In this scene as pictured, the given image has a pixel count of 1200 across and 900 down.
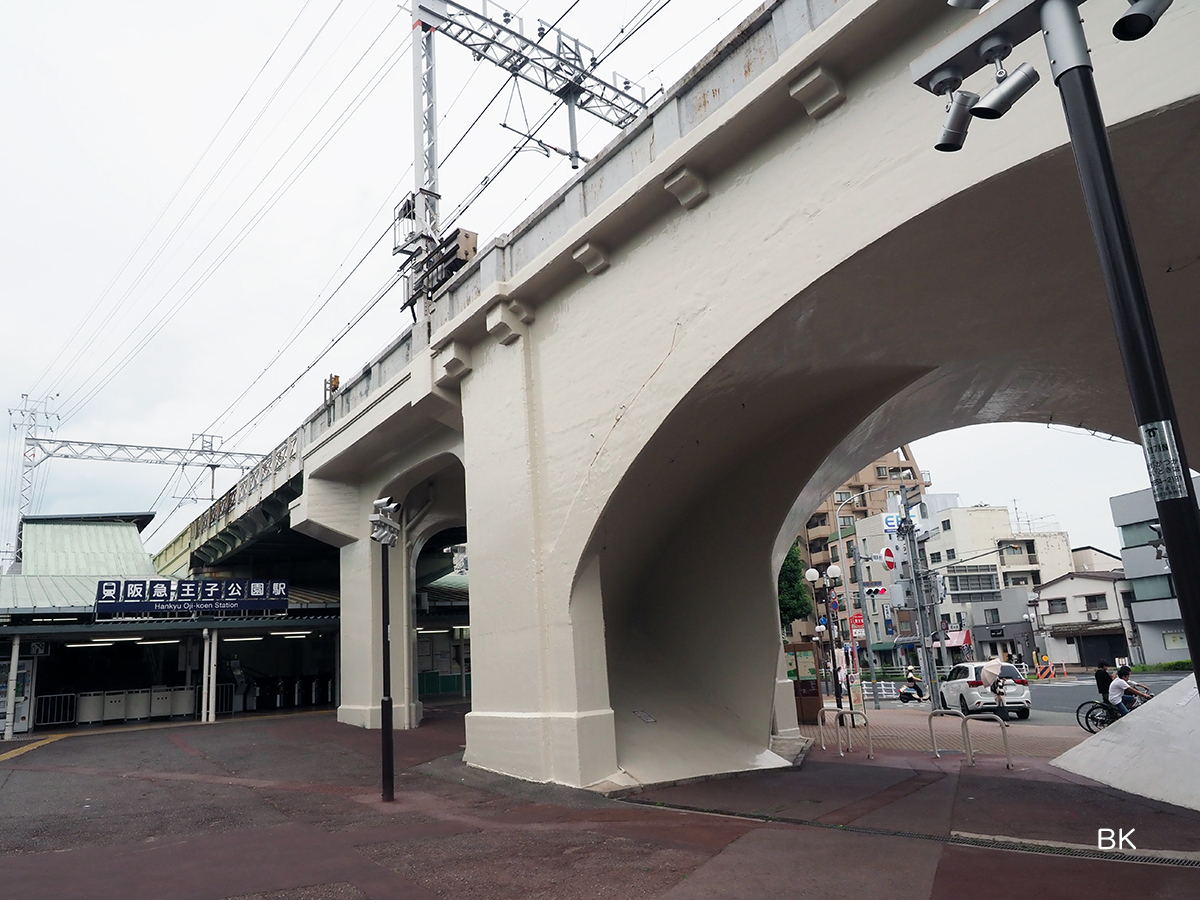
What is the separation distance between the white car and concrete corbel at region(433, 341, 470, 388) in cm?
1772

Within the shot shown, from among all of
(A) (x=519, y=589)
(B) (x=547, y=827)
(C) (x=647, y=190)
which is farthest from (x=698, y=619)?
(C) (x=647, y=190)

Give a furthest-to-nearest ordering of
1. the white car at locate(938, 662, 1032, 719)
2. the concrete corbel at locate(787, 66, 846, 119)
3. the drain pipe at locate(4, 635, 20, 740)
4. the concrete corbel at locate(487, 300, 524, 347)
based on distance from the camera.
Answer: the white car at locate(938, 662, 1032, 719), the drain pipe at locate(4, 635, 20, 740), the concrete corbel at locate(487, 300, 524, 347), the concrete corbel at locate(787, 66, 846, 119)

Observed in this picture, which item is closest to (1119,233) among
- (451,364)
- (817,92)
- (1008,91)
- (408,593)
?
(1008,91)

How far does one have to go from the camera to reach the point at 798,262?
28.9 ft

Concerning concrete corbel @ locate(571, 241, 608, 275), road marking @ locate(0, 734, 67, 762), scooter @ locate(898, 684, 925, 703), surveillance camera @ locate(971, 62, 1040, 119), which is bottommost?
scooter @ locate(898, 684, 925, 703)

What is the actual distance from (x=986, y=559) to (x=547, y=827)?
2569 inches

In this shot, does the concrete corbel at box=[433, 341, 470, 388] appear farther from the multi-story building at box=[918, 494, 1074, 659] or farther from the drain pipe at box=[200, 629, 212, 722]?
A: the multi-story building at box=[918, 494, 1074, 659]

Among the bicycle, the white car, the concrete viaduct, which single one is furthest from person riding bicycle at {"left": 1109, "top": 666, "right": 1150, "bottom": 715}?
the concrete viaduct

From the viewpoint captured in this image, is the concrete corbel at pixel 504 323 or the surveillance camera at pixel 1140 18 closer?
the surveillance camera at pixel 1140 18

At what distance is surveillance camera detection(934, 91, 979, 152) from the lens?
13.5 ft

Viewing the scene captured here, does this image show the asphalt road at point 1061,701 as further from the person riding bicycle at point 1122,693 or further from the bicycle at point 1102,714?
the bicycle at point 1102,714

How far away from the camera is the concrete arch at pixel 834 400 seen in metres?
7.83

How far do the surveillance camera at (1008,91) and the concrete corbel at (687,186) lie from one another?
240 inches

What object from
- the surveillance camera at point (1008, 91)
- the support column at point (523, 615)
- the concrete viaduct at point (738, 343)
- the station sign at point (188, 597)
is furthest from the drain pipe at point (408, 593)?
the surveillance camera at point (1008, 91)
